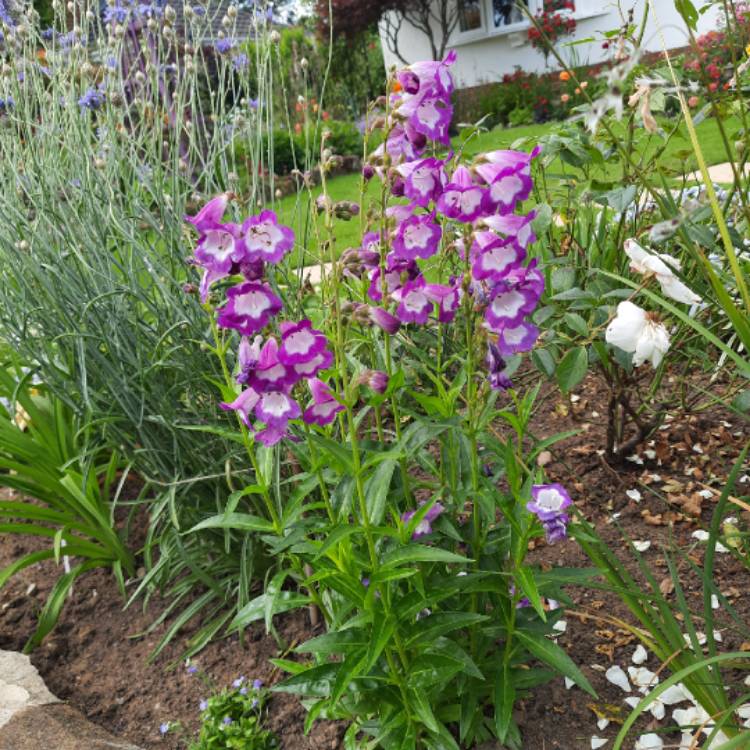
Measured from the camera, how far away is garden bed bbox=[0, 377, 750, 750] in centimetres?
164

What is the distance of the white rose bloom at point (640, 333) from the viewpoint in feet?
4.27

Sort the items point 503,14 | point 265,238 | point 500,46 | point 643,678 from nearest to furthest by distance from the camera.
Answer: point 265,238
point 643,678
point 500,46
point 503,14

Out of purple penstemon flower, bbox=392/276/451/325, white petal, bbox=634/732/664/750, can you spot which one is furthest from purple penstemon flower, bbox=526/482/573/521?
white petal, bbox=634/732/664/750

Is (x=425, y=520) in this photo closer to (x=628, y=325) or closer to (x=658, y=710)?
(x=628, y=325)

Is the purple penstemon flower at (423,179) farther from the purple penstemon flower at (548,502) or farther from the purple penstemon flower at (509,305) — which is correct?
the purple penstemon flower at (548,502)

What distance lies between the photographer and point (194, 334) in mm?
1995

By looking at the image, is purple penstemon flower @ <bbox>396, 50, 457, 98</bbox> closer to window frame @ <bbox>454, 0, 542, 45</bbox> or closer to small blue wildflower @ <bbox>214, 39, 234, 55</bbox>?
small blue wildflower @ <bbox>214, 39, 234, 55</bbox>

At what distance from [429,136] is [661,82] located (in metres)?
0.38

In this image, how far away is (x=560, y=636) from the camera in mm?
1775

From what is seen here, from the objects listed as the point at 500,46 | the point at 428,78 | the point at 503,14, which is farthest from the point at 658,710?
the point at 503,14

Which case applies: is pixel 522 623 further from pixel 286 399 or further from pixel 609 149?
pixel 609 149

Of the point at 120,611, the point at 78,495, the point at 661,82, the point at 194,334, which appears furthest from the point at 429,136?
the point at 120,611

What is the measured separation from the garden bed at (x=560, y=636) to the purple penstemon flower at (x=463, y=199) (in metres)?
0.80

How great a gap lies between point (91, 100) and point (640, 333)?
6.10 ft
